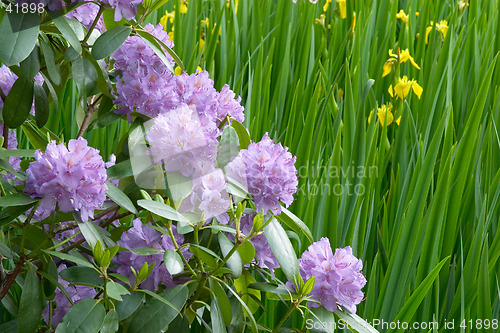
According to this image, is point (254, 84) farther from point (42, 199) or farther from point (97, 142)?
point (42, 199)

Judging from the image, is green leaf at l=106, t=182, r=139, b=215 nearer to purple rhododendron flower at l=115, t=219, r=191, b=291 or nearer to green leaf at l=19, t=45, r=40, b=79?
purple rhododendron flower at l=115, t=219, r=191, b=291

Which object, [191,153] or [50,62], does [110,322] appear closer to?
[191,153]

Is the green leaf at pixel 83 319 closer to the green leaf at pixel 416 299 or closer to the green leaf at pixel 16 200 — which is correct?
the green leaf at pixel 16 200

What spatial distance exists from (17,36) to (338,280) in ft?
1.51

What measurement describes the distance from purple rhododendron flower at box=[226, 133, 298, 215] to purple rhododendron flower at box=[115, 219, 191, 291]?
129mm

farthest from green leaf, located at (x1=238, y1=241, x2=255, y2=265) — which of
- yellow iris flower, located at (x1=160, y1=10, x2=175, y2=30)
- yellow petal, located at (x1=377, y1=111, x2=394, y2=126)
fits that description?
yellow iris flower, located at (x1=160, y1=10, x2=175, y2=30)

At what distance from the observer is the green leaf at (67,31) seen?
0.64 meters

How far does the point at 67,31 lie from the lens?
0.65 meters

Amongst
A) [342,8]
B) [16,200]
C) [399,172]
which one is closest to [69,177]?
[16,200]

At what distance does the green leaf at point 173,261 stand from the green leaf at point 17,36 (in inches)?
10.3

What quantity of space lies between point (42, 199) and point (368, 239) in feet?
2.26

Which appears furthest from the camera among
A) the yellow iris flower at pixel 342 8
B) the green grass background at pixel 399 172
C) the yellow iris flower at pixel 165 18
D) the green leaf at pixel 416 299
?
the yellow iris flower at pixel 342 8

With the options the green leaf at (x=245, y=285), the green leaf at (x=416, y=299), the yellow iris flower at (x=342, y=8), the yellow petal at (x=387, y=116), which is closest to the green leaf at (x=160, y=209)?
the green leaf at (x=245, y=285)

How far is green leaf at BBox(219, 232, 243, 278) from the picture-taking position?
639 millimetres
